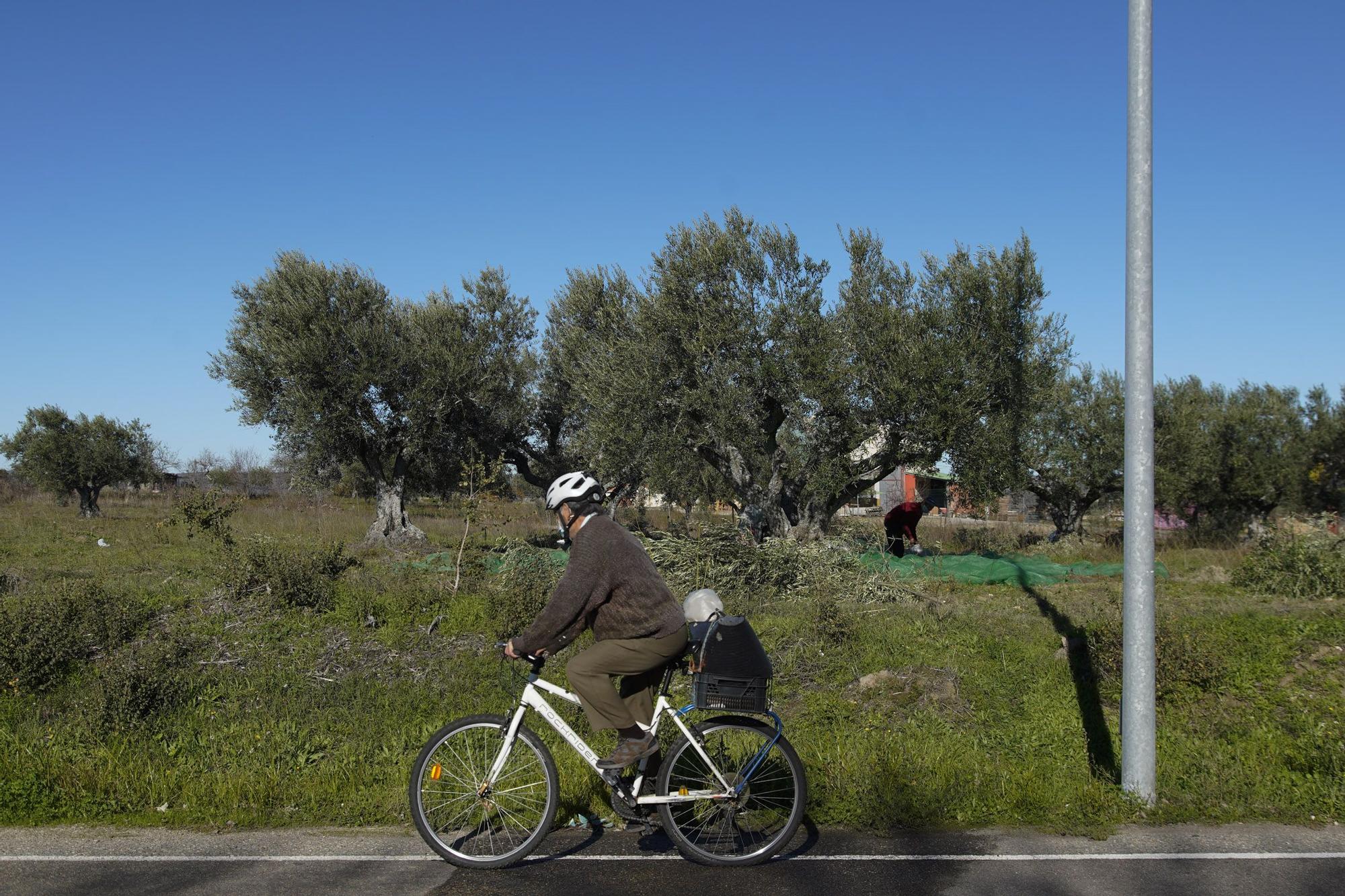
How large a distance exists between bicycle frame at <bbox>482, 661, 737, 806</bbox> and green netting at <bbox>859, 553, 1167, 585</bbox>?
9.07 m

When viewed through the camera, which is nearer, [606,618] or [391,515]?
[606,618]

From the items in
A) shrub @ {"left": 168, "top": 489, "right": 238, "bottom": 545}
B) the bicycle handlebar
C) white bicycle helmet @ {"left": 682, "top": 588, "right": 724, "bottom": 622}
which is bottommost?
the bicycle handlebar

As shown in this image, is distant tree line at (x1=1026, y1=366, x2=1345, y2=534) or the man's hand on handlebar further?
distant tree line at (x1=1026, y1=366, x2=1345, y2=534)

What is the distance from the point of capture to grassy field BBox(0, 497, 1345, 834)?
5.59 metres

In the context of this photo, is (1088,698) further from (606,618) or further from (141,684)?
(141,684)

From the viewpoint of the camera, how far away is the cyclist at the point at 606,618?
456 cm

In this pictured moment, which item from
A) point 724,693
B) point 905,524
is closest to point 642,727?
point 724,693

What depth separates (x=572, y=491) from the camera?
467 centimetres

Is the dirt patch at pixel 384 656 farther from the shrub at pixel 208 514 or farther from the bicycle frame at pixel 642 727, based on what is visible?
the bicycle frame at pixel 642 727

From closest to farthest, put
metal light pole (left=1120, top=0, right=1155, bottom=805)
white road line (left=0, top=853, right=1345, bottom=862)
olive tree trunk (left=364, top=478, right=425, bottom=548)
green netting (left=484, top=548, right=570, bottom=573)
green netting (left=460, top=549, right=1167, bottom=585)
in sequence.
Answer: white road line (left=0, top=853, right=1345, bottom=862) < metal light pole (left=1120, top=0, right=1155, bottom=805) < green netting (left=484, top=548, right=570, bottom=573) < green netting (left=460, top=549, right=1167, bottom=585) < olive tree trunk (left=364, top=478, right=425, bottom=548)

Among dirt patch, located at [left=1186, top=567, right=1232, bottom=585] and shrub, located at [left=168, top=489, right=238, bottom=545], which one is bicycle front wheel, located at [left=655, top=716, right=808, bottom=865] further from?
dirt patch, located at [left=1186, top=567, right=1232, bottom=585]

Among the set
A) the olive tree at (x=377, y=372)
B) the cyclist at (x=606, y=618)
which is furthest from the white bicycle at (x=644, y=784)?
the olive tree at (x=377, y=372)

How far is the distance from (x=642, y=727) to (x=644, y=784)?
30 centimetres

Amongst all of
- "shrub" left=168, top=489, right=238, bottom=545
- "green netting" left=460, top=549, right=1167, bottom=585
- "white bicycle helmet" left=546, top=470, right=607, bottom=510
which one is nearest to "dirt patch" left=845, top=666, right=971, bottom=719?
"white bicycle helmet" left=546, top=470, right=607, bottom=510
